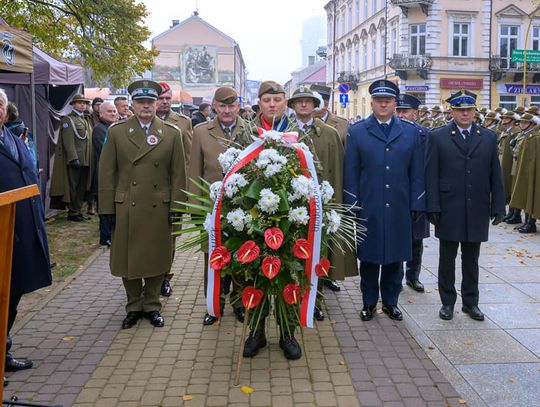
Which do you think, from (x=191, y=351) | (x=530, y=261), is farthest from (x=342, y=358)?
(x=530, y=261)

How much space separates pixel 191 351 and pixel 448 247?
8.57 feet

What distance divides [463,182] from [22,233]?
384 cm

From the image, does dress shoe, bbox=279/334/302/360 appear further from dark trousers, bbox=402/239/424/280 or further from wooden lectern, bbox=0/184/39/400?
dark trousers, bbox=402/239/424/280

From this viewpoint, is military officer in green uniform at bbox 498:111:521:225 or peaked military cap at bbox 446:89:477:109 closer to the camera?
peaked military cap at bbox 446:89:477:109

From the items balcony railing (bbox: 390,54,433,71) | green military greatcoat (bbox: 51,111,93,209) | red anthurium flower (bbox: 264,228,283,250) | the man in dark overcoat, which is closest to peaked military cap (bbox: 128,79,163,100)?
the man in dark overcoat

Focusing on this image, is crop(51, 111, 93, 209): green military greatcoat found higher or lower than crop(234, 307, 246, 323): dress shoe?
higher

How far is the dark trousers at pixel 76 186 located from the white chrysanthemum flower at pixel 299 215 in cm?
801

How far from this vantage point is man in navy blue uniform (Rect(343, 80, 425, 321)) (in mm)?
5633

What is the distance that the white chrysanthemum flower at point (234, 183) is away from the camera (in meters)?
4.32

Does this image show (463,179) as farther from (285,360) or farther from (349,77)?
(349,77)

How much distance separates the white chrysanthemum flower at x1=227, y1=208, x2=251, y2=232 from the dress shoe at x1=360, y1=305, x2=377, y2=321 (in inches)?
83.0

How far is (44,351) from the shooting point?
5.10 m

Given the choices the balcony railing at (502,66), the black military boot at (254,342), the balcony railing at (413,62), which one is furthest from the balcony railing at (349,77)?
the black military boot at (254,342)

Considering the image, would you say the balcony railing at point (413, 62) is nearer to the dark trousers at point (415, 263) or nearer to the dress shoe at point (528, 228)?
the dress shoe at point (528, 228)
